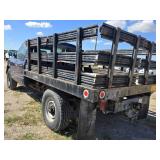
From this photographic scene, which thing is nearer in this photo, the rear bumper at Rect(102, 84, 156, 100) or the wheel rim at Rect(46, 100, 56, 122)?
the rear bumper at Rect(102, 84, 156, 100)

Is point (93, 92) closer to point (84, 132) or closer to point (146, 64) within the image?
point (84, 132)

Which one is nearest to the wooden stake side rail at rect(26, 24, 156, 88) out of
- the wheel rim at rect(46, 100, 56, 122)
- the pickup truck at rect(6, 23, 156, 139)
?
the pickup truck at rect(6, 23, 156, 139)

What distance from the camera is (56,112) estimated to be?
4125mm

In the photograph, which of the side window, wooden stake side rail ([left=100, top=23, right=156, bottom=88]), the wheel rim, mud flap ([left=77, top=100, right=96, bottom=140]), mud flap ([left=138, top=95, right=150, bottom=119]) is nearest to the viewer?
wooden stake side rail ([left=100, top=23, right=156, bottom=88])

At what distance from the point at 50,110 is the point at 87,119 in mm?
1322

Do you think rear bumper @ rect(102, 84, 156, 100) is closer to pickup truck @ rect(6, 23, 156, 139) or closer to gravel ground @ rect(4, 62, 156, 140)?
pickup truck @ rect(6, 23, 156, 139)

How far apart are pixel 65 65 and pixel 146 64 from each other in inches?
70.5

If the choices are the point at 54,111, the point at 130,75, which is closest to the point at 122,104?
the point at 130,75

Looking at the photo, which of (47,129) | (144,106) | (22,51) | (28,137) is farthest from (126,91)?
(22,51)

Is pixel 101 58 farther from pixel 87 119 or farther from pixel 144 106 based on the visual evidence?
pixel 144 106

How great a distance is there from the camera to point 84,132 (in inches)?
140

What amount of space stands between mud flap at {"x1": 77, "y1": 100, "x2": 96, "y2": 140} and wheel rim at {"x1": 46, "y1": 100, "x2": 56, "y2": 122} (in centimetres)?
103

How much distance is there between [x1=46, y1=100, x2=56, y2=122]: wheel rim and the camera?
4.41 meters

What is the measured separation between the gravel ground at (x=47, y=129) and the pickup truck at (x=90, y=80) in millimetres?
270
